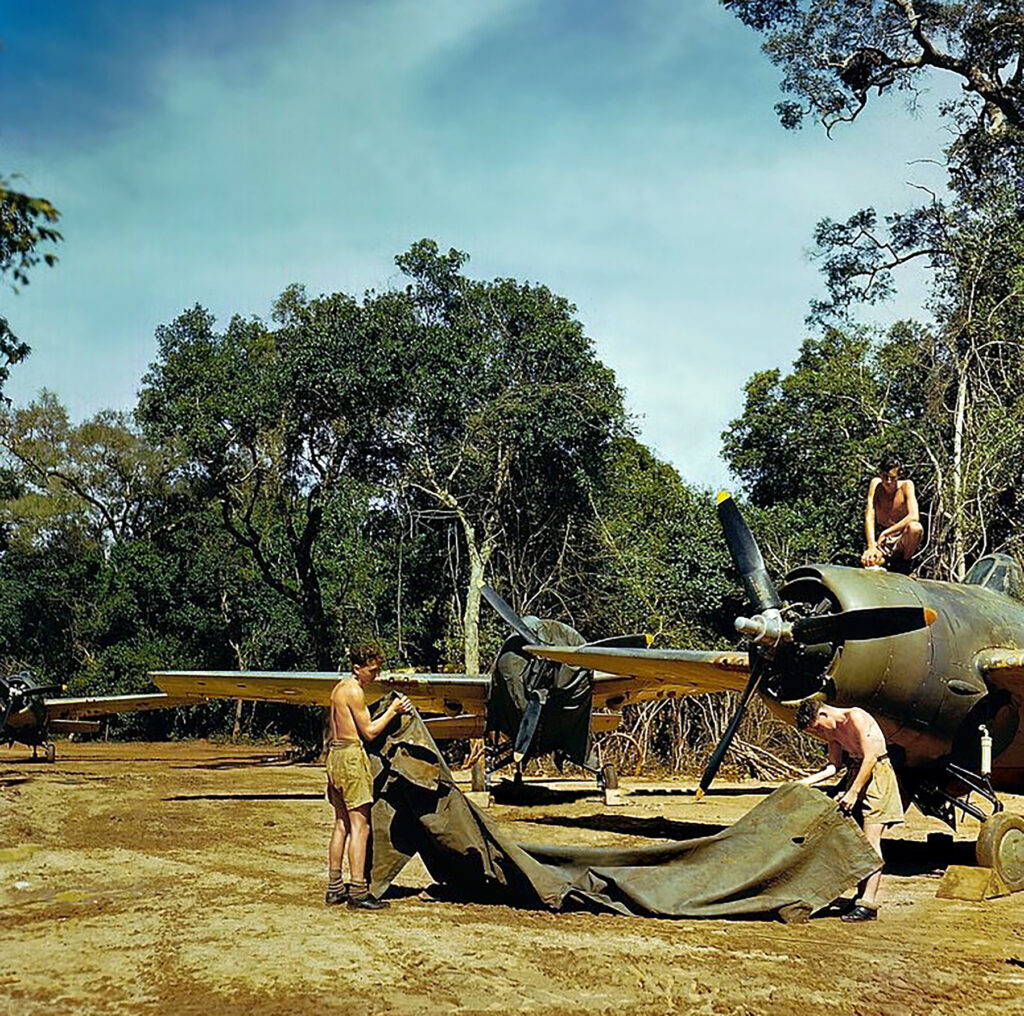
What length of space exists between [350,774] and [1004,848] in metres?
5.31

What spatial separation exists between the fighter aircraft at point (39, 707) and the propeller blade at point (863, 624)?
47.3 ft

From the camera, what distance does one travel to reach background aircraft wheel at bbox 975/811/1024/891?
827cm

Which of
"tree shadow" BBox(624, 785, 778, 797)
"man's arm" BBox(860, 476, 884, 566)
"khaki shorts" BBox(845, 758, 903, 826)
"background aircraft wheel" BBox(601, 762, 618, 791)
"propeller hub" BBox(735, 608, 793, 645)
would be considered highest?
"man's arm" BBox(860, 476, 884, 566)

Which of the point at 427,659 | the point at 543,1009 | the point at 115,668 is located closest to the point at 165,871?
the point at 543,1009

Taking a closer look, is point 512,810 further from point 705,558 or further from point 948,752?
point 705,558

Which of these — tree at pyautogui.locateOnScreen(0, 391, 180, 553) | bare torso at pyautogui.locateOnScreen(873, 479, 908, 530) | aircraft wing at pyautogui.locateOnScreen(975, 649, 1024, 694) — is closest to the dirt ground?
aircraft wing at pyautogui.locateOnScreen(975, 649, 1024, 694)

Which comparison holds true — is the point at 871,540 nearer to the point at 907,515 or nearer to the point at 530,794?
the point at 907,515

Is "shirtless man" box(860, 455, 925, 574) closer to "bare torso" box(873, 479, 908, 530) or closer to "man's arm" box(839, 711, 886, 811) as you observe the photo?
"bare torso" box(873, 479, 908, 530)

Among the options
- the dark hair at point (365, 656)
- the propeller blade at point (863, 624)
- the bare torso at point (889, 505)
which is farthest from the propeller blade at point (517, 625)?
the dark hair at point (365, 656)

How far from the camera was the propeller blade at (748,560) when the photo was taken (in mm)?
9141

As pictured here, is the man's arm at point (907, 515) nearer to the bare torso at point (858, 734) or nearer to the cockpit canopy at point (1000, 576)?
the cockpit canopy at point (1000, 576)

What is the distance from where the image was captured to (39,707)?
21.9 metres

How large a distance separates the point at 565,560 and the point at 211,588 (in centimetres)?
1528

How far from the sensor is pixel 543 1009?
4.80 metres
